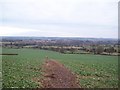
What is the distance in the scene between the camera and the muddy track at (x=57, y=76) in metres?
7.65

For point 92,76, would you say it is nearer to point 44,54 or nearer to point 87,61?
point 87,61

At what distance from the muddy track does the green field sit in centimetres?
11

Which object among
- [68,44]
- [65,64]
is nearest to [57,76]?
[65,64]

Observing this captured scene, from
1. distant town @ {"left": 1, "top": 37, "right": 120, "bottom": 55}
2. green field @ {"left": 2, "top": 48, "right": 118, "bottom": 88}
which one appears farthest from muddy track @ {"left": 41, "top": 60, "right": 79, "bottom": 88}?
distant town @ {"left": 1, "top": 37, "right": 120, "bottom": 55}

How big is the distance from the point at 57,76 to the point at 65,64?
39 centimetres

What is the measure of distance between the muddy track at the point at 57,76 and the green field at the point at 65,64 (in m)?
0.11

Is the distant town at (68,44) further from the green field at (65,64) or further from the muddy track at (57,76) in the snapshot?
the muddy track at (57,76)

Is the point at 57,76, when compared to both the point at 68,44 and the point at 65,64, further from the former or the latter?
the point at 68,44

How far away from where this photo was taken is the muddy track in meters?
7.65

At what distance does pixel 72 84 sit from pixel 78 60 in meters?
0.68

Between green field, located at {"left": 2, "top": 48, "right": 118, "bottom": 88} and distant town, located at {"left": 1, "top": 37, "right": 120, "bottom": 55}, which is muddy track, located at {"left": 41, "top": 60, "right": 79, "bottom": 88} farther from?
distant town, located at {"left": 1, "top": 37, "right": 120, "bottom": 55}

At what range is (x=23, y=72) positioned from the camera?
779 centimetres

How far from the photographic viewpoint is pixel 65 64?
7.95m

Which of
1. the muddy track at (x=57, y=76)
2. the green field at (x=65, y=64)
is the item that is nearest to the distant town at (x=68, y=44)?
the green field at (x=65, y=64)
